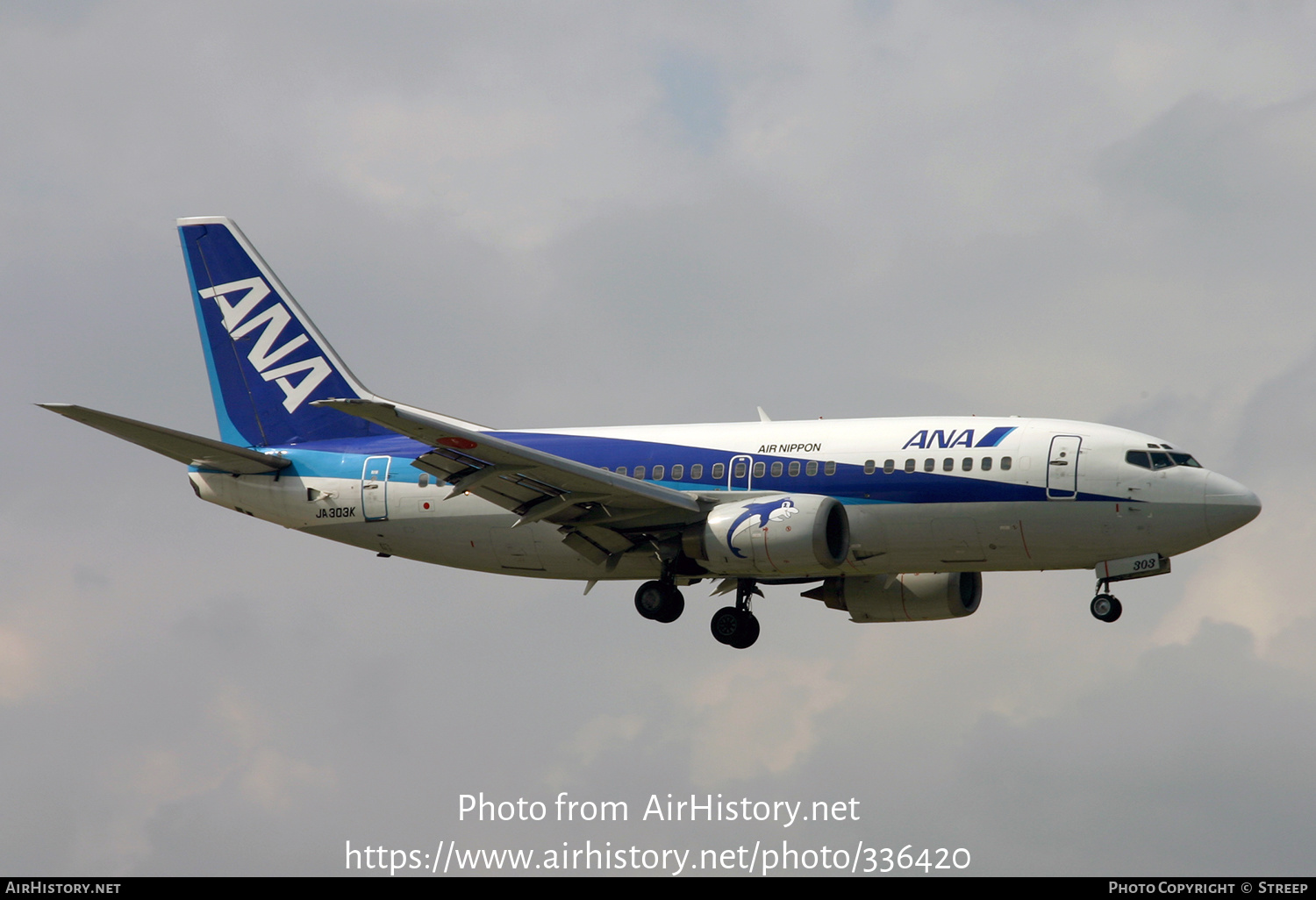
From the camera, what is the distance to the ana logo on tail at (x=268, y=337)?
4844 centimetres

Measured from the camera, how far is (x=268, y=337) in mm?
49438

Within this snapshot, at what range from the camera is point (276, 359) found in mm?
49094

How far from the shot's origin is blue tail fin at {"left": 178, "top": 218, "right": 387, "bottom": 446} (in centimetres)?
4816

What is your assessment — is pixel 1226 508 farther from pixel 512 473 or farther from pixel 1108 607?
pixel 512 473

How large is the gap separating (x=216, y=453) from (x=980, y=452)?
68.3 ft

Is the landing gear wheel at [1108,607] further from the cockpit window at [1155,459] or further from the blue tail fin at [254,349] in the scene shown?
the blue tail fin at [254,349]

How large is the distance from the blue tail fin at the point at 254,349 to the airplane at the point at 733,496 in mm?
112

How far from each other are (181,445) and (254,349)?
6.94m

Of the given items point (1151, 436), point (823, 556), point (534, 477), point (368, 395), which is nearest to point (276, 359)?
point (368, 395)

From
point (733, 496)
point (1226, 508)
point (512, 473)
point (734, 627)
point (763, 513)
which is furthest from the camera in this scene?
point (734, 627)

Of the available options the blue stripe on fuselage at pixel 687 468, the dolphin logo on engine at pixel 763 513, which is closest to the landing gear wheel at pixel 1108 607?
the blue stripe on fuselage at pixel 687 468

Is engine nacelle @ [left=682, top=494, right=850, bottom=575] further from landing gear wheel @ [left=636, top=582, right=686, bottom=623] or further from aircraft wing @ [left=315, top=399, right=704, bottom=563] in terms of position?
landing gear wheel @ [left=636, top=582, right=686, bottom=623]

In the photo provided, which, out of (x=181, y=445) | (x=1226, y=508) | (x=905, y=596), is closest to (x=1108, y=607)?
(x=1226, y=508)

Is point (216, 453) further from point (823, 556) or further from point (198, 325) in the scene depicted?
point (823, 556)
